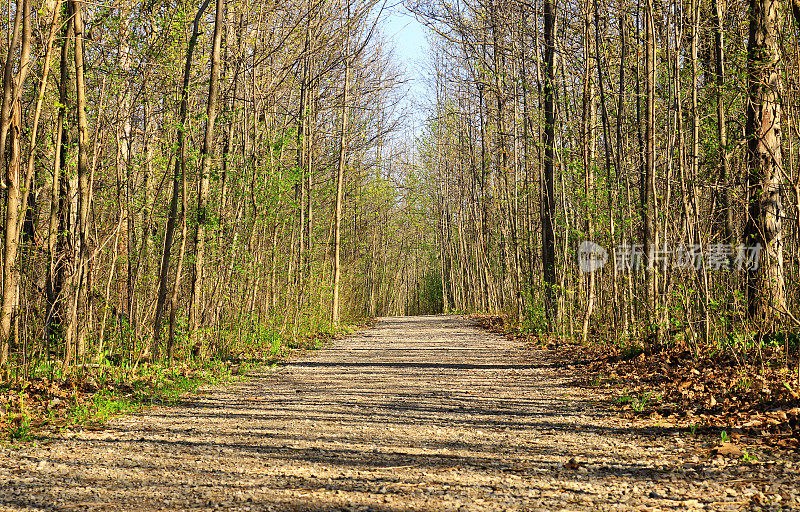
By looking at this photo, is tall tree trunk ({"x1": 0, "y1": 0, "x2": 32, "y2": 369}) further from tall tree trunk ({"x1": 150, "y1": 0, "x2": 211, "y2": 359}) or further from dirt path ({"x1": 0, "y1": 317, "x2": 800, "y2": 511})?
tall tree trunk ({"x1": 150, "y1": 0, "x2": 211, "y2": 359})

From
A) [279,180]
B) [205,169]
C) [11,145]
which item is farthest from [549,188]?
[11,145]

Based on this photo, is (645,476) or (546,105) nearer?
(645,476)

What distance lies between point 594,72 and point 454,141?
61.7ft

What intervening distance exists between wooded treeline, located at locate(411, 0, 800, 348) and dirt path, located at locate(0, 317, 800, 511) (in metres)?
2.51

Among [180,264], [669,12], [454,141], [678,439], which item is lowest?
[678,439]

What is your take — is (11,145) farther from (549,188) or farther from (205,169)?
(549,188)

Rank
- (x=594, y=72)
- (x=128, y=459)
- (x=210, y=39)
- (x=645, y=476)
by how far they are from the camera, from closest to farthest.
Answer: (x=645, y=476) → (x=128, y=459) → (x=210, y=39) → (x=594, y=72)

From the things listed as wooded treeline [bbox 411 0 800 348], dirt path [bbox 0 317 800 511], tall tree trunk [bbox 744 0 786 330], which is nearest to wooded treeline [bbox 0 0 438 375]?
dirt path [bbox 0 317 800 511]

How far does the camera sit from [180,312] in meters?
9.71

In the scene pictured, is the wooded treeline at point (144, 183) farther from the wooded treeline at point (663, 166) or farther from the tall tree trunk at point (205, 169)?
the wooded treeline at point (663, 166)

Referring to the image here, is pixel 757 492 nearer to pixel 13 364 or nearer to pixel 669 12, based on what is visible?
pixel 13 364

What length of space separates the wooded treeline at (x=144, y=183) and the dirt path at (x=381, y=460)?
2194 millimetres

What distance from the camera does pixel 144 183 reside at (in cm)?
971

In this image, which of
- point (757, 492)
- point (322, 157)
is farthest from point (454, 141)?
point (757, 492)
